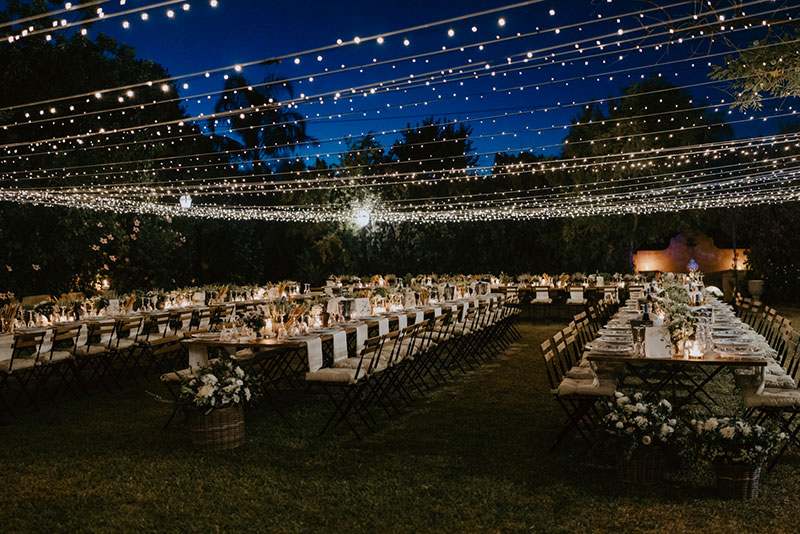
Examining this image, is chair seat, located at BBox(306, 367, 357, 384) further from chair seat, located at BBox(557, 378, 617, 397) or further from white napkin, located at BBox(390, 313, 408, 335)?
white napkin, located at BBox(390, 313, 408, 335)

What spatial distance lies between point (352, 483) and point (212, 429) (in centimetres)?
134

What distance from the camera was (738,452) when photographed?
3.91 metres

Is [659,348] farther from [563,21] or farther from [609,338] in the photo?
[563,21]

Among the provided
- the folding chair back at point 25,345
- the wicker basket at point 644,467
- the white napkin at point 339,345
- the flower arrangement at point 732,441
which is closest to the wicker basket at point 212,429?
the white napkin at point 339,345

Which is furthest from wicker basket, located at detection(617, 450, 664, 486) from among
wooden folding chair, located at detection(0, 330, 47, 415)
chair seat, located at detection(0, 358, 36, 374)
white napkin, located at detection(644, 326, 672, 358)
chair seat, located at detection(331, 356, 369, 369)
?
chair seat, located at detection(0, 358, 36, 374)

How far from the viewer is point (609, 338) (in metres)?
5.98

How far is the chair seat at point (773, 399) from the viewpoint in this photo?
4.50 metres

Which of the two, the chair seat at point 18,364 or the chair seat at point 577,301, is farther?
the chair seat at point 577,301

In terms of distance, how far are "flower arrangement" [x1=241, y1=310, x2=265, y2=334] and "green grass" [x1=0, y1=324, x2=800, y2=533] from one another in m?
0.86

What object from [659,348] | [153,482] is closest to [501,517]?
[659,348]

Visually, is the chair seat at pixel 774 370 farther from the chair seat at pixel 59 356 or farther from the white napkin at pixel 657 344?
the chair seat at pixel 59 356

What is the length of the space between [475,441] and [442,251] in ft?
57.5

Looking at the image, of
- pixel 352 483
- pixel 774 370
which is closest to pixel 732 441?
pixel 774 370

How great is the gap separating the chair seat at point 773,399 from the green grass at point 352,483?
42cm
